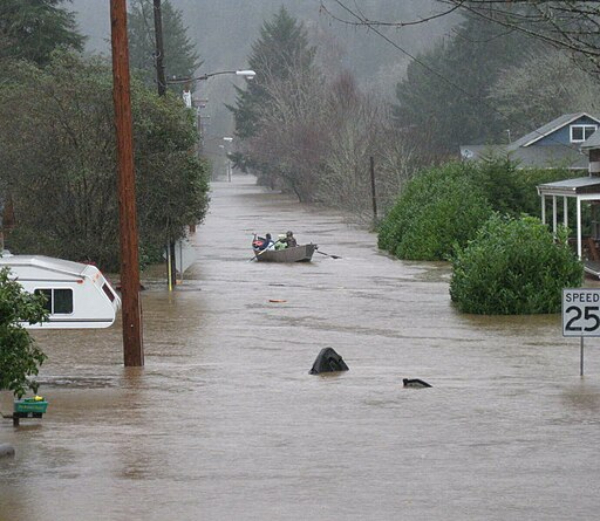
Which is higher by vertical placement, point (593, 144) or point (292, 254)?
point (593, 144)

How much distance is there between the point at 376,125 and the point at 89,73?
2245 inches

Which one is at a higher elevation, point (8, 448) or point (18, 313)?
point (18, 313)

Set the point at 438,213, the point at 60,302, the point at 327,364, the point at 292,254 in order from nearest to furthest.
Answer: the point at 327,364
the point at 60,302
the point at 292,254
the point at 438,213

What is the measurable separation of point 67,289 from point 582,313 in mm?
10383

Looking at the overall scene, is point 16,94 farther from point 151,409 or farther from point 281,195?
point 281,195

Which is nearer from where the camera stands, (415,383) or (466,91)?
(415,383)

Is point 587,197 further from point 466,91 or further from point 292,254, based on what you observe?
point 466,91

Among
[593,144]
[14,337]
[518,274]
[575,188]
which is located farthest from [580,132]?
[14,337]

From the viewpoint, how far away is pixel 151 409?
614 inches

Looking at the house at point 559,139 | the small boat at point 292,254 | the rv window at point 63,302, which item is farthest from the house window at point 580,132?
the rv window at point 63,302

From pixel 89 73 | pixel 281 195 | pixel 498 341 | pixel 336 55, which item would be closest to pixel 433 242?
pixel 89 73

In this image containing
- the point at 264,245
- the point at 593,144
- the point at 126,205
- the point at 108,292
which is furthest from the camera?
the point at 264,245

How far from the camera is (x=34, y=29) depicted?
54.2 m

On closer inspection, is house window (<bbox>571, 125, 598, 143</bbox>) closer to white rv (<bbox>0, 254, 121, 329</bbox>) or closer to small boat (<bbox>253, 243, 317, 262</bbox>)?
small boat (<bbox>253, 243, 317, 262</bbox>)
